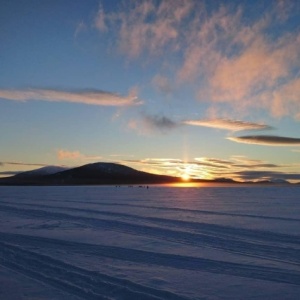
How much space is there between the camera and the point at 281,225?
16234mm

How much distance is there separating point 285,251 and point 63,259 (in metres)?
5.95

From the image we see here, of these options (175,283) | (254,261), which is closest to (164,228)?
(254,261)

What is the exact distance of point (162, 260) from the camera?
31.2ft

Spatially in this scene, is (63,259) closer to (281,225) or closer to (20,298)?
(20,298)

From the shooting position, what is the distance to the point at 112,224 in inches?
665

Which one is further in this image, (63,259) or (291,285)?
(63,259)

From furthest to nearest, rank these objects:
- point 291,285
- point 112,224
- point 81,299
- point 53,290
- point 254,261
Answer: point 112,224 < point 254,261 < point 291,285 < point 53,290 < point 81,299

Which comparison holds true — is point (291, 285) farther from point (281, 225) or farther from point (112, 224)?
point (112, 224)

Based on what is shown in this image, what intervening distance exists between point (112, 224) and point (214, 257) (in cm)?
785

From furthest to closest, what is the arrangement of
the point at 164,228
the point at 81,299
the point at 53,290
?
the point at 164,228 → the point at 53,290 → the point at 81,299

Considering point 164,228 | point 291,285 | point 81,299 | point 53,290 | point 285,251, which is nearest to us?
point 81,299

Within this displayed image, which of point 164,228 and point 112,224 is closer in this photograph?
point 164,228

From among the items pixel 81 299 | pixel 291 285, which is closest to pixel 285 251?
pixel 291 285

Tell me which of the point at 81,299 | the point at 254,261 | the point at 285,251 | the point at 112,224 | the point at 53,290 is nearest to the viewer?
the point at 81,299
